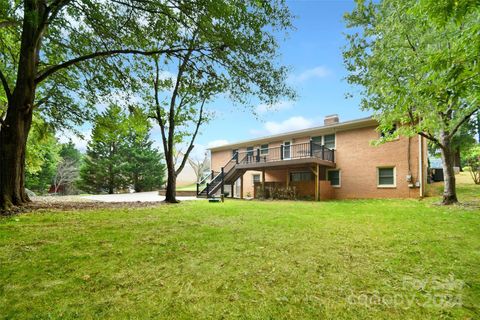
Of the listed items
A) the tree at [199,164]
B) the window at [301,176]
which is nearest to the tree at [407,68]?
the window at [301,176]

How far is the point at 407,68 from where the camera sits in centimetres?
930

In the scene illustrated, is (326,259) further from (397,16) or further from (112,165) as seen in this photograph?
(112,165)

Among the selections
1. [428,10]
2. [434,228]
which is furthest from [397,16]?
[434,228]

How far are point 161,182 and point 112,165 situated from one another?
6215 mm

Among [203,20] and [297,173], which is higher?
[203,20]


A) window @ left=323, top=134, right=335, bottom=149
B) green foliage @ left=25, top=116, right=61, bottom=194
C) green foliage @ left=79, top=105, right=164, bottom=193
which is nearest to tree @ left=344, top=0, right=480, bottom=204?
window @ left=323, top=134, right=335, bottom=149

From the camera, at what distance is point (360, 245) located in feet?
14.6

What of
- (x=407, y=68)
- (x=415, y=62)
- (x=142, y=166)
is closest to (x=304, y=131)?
(x=407, y=68)

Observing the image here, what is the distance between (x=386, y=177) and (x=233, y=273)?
14.2 m

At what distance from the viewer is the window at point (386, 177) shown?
1408 centimetres

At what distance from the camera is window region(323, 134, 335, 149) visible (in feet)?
54.7

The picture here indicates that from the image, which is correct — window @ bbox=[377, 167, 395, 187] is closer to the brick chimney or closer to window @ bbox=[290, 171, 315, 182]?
window @ bbox=[290, 171, 315, 182]

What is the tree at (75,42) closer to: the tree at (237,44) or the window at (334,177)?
the tree at (237,44)

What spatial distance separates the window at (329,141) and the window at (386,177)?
3316 millimetres
